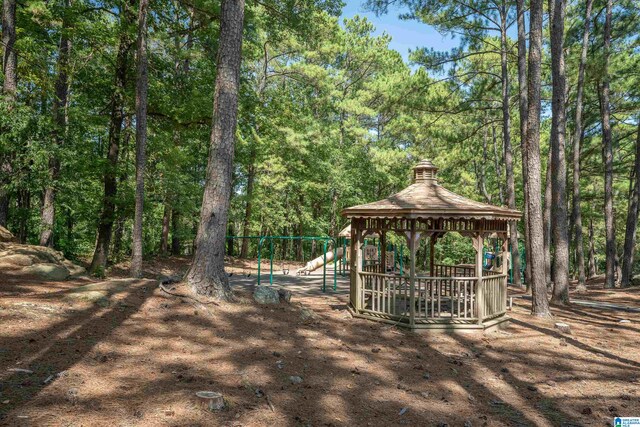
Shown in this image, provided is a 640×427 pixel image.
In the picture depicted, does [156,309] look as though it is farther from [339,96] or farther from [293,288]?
[339,96]

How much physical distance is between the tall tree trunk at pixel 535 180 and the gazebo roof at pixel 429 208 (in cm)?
67

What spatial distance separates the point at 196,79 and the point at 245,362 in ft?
39.3

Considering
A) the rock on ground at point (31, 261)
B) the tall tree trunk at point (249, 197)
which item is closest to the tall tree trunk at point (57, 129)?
the rock on ground at point (31, 261)

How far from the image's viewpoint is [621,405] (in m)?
5.27

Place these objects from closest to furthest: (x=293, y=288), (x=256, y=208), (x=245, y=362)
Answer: (x=245, y=362) → (x=293, y=288) → (x=256, y=208)

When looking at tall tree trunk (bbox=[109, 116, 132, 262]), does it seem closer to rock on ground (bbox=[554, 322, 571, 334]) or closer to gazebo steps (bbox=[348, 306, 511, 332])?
gazebo steps (bbox=[348, 306, 511, 332])

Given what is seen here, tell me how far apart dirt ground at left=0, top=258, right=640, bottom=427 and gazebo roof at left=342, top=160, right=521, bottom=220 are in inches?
107

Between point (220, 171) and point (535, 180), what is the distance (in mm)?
8056

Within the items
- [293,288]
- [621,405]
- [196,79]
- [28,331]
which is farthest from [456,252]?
[28,331]

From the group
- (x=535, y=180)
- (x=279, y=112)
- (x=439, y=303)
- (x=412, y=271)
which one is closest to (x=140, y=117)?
(x=279, y=112)

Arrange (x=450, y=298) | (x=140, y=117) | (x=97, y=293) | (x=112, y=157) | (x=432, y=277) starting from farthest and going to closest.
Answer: (x=112, y=157), (x=140, y=117), (x=450, y=298), (x=432, y=277), (x=97, y=293)

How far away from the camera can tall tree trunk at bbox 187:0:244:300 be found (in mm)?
8312

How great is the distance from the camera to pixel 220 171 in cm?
839

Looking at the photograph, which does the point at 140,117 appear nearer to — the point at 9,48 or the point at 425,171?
the point at 9,48
